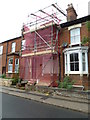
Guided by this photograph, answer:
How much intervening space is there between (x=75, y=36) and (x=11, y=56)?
400 inches

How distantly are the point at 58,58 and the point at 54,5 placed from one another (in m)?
6.15

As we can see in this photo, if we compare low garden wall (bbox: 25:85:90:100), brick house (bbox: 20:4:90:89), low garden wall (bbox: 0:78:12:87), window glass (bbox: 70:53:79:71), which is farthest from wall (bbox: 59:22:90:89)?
low garden wall (bbox: 0:78:12:87)

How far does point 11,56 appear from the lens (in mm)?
16938

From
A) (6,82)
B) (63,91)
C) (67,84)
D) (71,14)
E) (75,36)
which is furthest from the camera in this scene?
(6,82)

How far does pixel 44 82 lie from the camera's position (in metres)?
11.8

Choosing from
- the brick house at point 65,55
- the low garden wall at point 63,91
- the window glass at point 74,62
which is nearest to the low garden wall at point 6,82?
the brick house at point 65,55

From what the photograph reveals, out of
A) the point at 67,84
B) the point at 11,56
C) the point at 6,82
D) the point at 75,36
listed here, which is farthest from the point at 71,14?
the point at 6,82

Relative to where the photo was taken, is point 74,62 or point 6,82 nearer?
point 74,62

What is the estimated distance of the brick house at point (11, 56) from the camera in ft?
54.3

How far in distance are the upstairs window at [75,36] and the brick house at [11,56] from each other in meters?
9.02

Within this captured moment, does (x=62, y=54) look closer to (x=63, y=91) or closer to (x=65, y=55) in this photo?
(x=65, y=55)

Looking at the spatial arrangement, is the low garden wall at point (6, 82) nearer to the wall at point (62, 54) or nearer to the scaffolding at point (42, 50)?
the scaffolding at point (42, 50)

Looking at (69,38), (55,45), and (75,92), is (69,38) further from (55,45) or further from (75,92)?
(75,92)

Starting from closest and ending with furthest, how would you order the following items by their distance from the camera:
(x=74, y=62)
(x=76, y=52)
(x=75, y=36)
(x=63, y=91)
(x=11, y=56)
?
(x=63, y=91) < (x=76, y=52) < (x=74, y=62) < (x=75, y=36) < (x=11, y=56)
